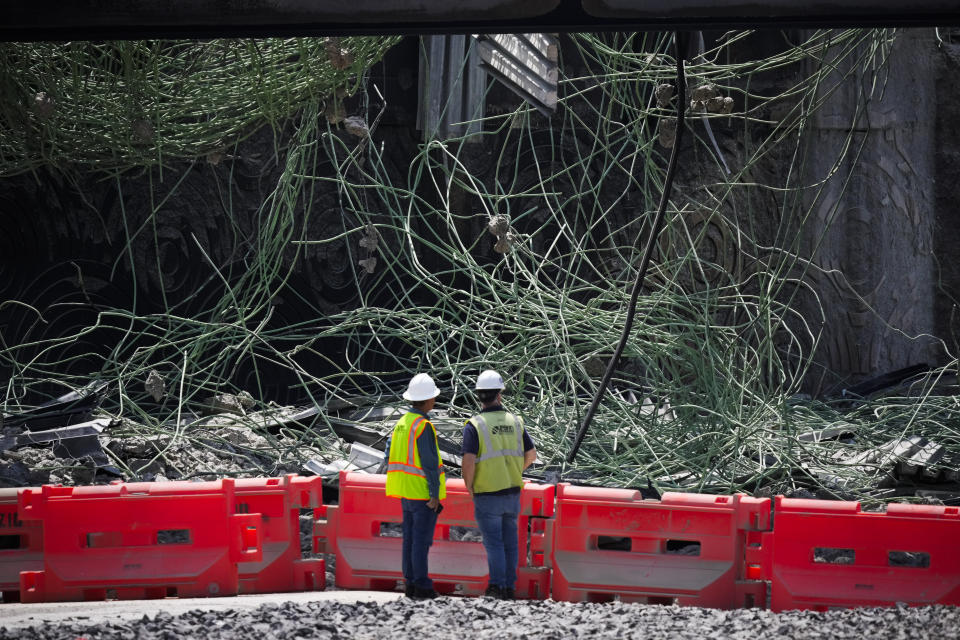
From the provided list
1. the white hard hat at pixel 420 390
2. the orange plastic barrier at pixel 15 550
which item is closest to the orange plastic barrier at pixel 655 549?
the white hard hat at pixel 420 390

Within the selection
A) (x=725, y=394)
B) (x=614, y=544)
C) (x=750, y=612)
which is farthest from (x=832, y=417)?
(x=750, y=612)

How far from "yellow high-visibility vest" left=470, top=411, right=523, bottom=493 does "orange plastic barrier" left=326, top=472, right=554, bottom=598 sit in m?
0.34

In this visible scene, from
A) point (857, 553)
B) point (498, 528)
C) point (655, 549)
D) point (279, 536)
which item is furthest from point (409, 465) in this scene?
point (857, 553)

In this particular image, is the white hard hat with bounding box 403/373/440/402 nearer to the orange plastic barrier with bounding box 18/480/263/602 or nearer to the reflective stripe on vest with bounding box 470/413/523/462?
the reflective stripe on vest with bounding box 470/413/523/462

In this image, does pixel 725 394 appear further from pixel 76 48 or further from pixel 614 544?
pixel 76 48

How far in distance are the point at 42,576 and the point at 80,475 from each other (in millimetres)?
1817

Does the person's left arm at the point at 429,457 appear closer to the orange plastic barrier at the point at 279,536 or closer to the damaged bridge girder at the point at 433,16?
the orange plastic barrier at the point at 279,536

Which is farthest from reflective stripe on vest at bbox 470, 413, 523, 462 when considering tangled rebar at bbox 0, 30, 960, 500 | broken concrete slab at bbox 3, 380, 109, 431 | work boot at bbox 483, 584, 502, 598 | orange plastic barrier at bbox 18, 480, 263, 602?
broken concrete slab at bbox 3, 380, 109, 431

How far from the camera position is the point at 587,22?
407 centimetres

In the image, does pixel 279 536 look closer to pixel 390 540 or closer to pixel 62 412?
pixel 390 540

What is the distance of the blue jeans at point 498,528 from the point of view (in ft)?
17.6

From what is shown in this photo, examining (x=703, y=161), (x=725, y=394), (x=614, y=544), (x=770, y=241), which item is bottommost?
(x=614, y=544)

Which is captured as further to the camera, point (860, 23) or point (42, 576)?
point (42, 576)

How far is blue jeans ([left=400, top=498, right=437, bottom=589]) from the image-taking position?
5.34 metres
